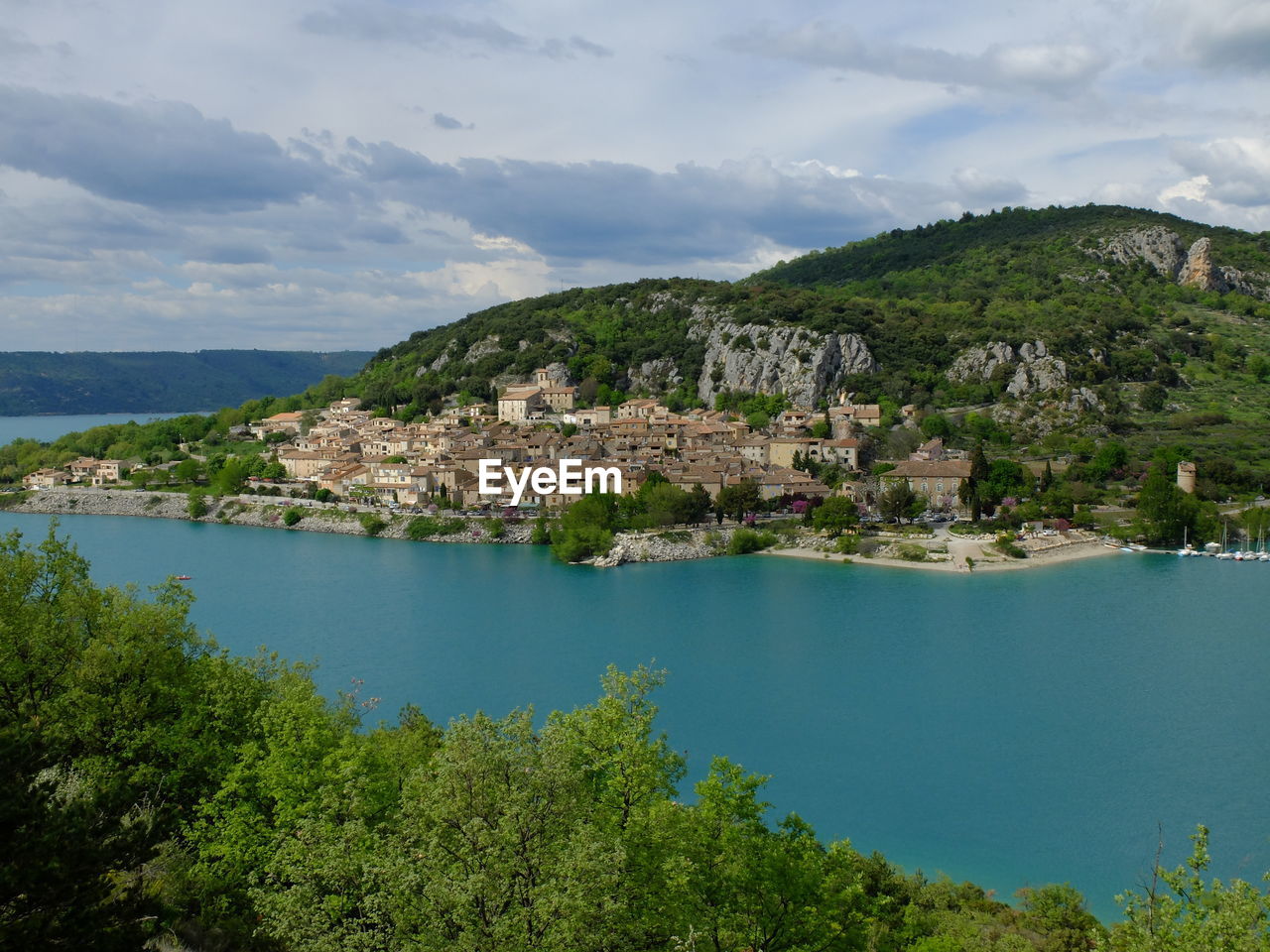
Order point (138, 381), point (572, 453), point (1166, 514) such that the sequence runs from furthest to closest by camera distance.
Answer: point (138, 381)
point (572, 453)
point (1166, 514)

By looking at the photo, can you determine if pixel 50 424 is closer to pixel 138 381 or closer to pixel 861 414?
pixel 138 381

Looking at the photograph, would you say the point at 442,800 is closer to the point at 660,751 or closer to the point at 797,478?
the point at 660,751

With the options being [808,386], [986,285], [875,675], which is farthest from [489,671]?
[986,285]

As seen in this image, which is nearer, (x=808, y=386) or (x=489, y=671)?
(x=489, y=671)

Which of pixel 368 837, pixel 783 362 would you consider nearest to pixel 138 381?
pixel 783 362

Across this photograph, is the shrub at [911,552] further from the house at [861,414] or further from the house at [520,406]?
the house at [520,406]
